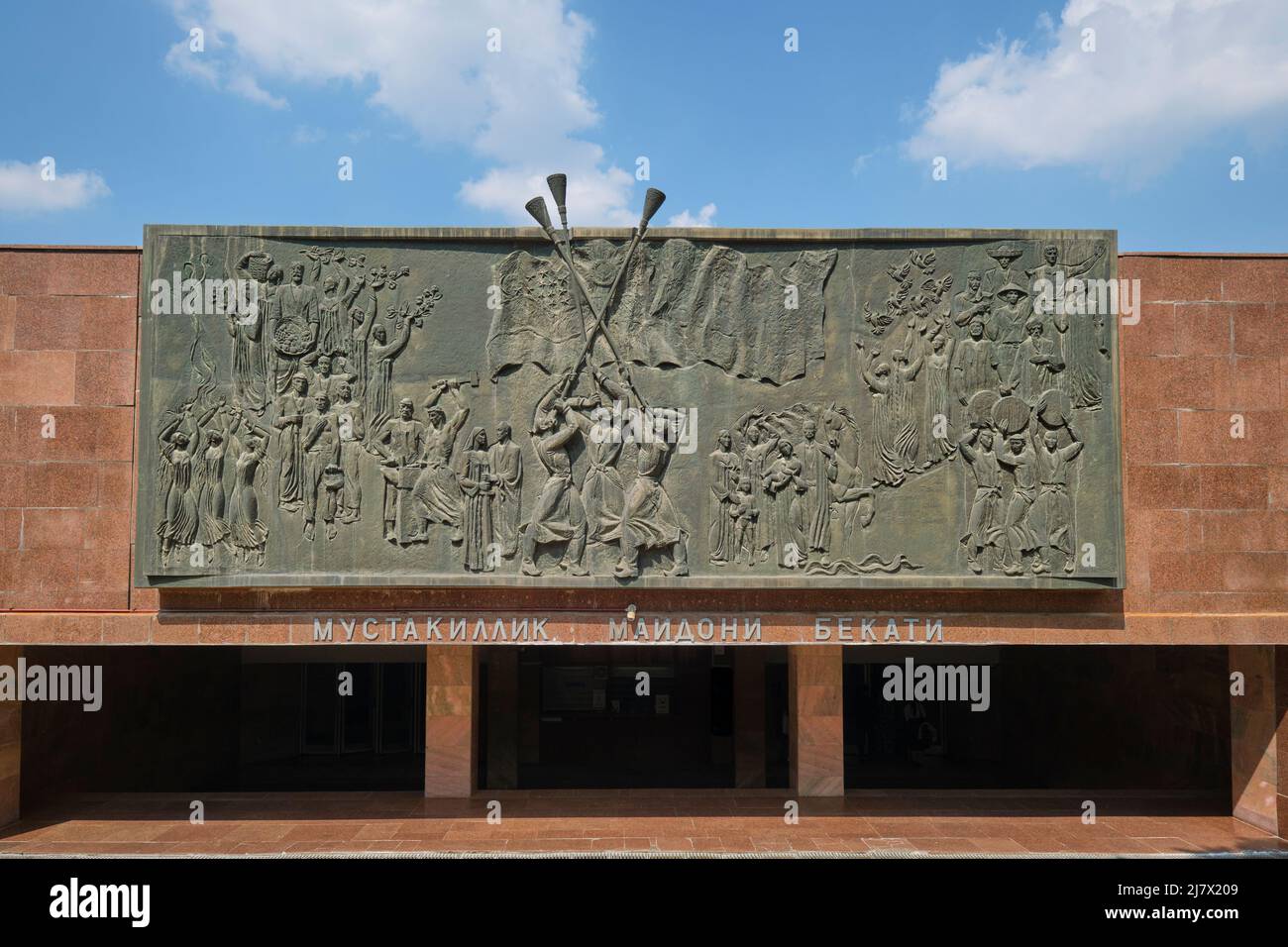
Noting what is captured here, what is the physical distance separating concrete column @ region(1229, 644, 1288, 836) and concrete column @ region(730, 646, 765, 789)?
6662mm

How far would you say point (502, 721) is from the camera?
49.6 feet

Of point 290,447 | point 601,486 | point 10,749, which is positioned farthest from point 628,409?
point 10,749

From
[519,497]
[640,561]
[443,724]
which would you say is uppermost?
[519,497]

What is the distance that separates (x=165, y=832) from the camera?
11234mm

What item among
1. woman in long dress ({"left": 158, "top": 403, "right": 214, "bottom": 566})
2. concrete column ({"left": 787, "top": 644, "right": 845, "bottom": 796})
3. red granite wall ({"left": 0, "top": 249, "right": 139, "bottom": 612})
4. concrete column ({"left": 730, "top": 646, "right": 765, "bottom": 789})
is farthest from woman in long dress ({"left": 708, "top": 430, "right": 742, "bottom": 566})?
red granite wall ({"left": 0, "top": 249, "right": 139, "bottom": 612})

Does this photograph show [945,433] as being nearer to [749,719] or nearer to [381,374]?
[749,719]

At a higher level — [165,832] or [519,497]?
[519,497]

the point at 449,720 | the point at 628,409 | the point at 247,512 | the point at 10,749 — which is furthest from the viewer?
the point at 449,720

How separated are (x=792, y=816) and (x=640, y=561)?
4.16 meters

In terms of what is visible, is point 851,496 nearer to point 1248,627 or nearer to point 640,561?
point 640,561

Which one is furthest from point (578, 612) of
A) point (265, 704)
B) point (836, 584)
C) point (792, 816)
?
point (265, 704)

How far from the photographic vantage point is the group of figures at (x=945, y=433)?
10734 mm

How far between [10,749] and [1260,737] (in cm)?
1625

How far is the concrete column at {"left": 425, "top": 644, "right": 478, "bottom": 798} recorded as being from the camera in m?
12.3
